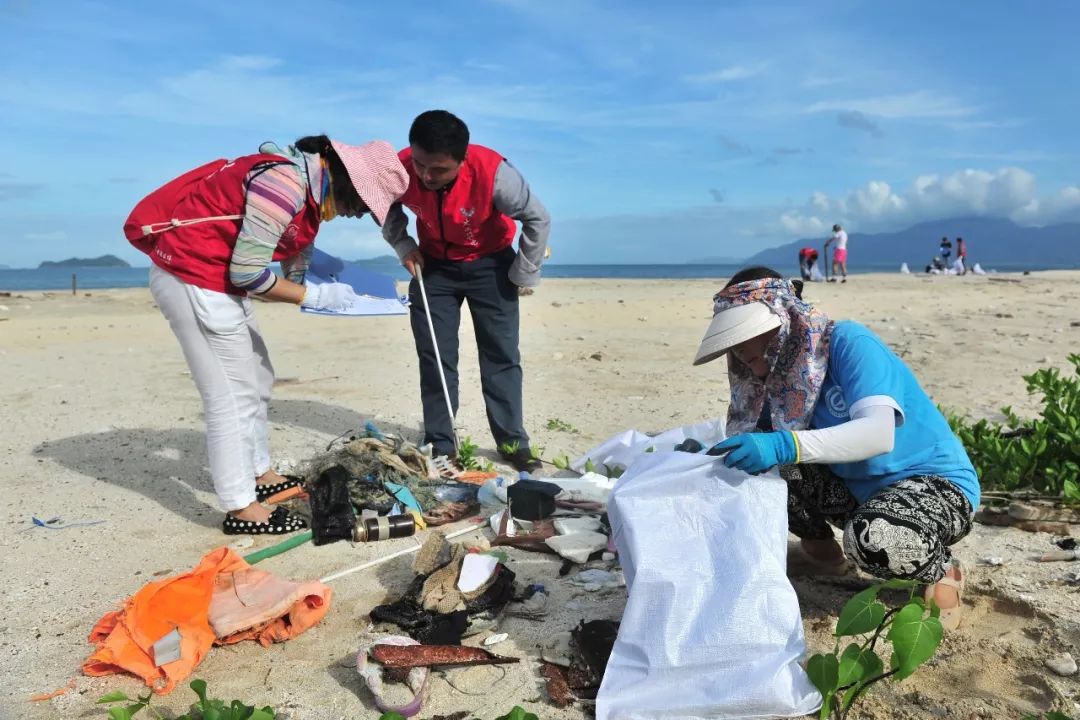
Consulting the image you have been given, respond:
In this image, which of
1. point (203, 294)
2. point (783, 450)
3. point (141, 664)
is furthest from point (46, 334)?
point (783, 450)

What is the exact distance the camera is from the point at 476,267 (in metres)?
5.01

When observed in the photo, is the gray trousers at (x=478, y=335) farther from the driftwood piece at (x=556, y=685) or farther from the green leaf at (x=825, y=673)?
the green leaf at (x=825, y=673)

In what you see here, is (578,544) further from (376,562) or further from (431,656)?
(431,656)

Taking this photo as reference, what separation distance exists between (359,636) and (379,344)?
24.9 ft

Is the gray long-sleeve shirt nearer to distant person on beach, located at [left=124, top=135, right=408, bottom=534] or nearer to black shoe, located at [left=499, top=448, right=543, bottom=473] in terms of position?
distant person on beach, located at [left=124, top=135, right=408, bottom=534]

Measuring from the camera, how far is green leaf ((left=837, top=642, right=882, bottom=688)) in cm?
224

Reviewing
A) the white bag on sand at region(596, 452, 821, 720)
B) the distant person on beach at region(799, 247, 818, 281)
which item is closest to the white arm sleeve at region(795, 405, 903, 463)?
the white bag on sand at region(596, 452, 821, 720)

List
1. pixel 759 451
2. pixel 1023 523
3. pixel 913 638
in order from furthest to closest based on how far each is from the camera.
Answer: pixel 1023 523 < pixel 759 451 < pixel 913 638

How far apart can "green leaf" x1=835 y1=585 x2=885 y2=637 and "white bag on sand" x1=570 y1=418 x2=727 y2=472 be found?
2.54 meters

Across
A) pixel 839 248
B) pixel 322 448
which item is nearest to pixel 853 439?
pixel 322 448

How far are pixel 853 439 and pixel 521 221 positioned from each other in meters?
2.71

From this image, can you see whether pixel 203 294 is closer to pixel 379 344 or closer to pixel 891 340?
pixel 379 344

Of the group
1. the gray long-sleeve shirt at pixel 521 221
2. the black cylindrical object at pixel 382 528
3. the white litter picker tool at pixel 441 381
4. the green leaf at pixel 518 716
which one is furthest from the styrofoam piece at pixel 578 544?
the gray long-sleeve shirt at pixel 521 221

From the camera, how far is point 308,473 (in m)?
4.47
